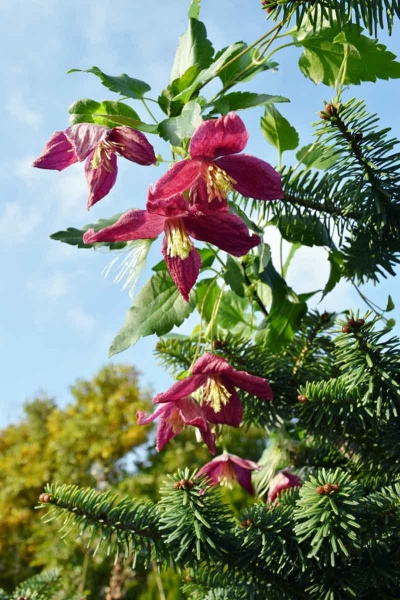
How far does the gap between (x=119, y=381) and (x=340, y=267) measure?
9.44 metres

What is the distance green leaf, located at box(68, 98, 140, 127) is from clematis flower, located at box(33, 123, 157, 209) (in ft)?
0.24

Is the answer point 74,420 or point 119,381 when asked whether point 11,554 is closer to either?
point 74,420

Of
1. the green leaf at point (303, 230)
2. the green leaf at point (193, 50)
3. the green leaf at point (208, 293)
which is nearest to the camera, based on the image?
the green leaf at point (193, 50)

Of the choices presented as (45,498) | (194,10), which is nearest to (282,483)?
(45,498)

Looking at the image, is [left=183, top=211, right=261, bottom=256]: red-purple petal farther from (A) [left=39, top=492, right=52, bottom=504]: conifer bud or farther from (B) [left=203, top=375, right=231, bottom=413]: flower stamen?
(A) [left=39, top=492, right=52, bottom=504]: conifer bud

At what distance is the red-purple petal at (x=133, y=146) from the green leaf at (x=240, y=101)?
0.54 feet

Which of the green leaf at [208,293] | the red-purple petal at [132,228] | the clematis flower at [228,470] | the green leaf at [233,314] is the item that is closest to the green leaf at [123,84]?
the red-purple petal at [132,228]

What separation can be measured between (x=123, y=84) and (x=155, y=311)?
1.13 ft

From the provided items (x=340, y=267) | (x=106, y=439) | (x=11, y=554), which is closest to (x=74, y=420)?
(x=106, y=439)

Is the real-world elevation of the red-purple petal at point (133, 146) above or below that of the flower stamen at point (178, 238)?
above

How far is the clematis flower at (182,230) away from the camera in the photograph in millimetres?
820

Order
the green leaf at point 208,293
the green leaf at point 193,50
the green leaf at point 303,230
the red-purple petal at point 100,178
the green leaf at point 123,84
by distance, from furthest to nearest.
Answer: the green leaf at point 208,293 → the green leaf at point 303,230 → the green leaf at point 193,50 → the green leaf at point 123,84 → the red-purple petal at point 100,178

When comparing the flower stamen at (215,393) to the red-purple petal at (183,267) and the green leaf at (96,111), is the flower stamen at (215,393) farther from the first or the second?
the green leaf at (96,111)

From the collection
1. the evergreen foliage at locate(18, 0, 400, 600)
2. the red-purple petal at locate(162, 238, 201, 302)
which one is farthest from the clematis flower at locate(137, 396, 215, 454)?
the red-purple petal at locate(162, 238, 201, 302)
